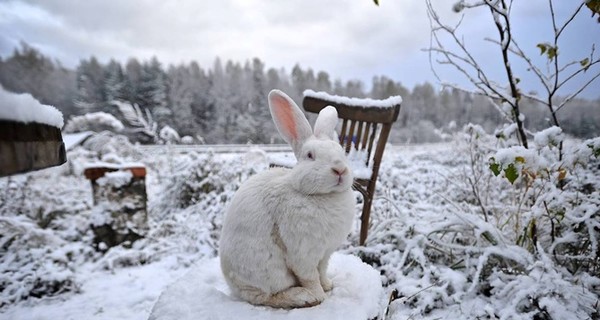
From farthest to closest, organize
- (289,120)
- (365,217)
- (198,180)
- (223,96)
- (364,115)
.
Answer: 1. (223,96)
2. (198,180)
3. (365,217)
4. (364,115)
5. (289,120)

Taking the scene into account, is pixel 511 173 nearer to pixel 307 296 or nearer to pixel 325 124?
pixel 325 124

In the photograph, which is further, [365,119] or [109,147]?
[109,147]

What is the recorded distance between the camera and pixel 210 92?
60.8 ft

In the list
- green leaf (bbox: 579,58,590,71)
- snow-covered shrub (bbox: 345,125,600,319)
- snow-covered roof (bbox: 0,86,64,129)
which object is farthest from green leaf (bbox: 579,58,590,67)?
snow-covered roof (bbox: 0,86,64,129)

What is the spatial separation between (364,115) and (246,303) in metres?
1.62

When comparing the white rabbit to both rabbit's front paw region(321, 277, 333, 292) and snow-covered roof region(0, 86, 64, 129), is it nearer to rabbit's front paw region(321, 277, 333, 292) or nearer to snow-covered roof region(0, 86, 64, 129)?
rabbit's front paw region(321, 277, 333, 292)

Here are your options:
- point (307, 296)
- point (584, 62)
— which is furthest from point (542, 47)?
point (307, 296)

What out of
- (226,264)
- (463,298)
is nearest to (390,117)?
(463,298)

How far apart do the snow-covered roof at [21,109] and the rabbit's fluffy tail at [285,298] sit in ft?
2.93

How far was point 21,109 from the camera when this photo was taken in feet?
1.86

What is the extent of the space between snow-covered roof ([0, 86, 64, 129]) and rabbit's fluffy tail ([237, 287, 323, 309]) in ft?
2.93

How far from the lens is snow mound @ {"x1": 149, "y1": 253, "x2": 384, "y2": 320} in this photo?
3.74 feet

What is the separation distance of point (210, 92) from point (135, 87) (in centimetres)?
507

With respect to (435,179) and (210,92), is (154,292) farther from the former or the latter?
(210,92)
